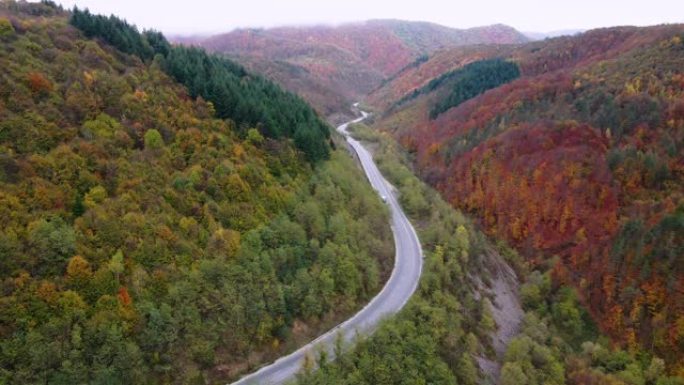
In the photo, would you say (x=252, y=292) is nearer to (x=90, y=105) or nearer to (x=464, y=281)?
(x=90, y=105)

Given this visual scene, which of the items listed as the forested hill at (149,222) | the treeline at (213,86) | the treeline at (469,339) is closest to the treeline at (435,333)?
the treeline at (469,339)

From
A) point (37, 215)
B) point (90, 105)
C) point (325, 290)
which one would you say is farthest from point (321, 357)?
point (90, 105)

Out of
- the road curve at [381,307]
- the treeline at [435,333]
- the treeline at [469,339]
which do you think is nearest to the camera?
the road curve at [381,307]

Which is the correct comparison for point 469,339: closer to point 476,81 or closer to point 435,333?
point 435,333

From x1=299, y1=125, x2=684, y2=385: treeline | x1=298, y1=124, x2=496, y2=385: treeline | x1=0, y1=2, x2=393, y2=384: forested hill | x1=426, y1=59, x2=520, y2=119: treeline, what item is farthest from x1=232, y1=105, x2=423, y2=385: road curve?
x1=426, y1=59, x2=520, y2=119: treeline

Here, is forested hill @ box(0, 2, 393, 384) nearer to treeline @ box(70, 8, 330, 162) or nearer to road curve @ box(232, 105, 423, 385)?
treeline @ box(70, 8, 330, 162)

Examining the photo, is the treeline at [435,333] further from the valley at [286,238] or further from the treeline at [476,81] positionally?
the treeline at [476,81]

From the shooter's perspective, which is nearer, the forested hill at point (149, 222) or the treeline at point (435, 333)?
the forested hill at point (149, 222)

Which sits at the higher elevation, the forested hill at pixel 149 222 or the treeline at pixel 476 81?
the treeline at pixel 476 81
